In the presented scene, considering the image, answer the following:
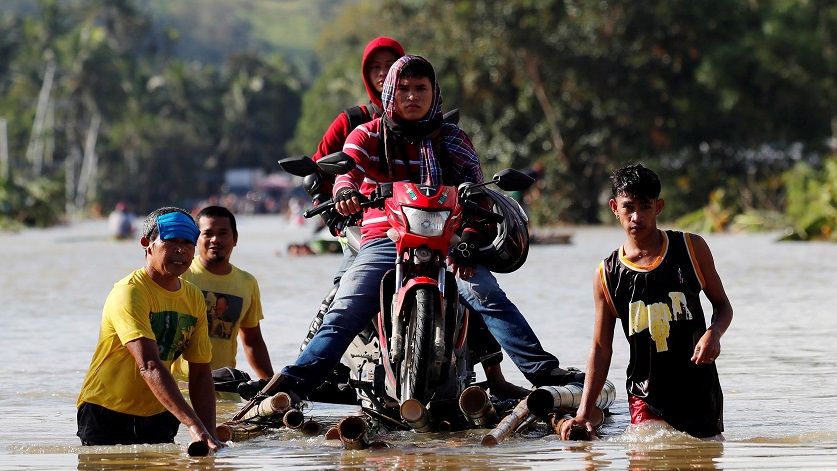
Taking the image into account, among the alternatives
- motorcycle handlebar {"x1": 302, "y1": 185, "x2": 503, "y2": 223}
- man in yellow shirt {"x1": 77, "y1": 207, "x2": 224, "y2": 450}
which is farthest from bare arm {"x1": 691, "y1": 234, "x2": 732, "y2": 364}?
man in yellow shirt {"x1": 77, "y1": 207, "x2": 224, "y2": 450}

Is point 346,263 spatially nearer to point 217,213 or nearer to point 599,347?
point 217,213

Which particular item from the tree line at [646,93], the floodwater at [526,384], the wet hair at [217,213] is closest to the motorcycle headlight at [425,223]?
the floodwater at [526,384]

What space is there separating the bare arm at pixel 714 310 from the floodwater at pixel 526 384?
0.42 metres

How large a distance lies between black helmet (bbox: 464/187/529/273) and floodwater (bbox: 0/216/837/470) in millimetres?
795

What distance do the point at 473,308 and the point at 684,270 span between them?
1.33m

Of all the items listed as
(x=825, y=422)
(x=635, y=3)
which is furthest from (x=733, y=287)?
(x=635, y=3)

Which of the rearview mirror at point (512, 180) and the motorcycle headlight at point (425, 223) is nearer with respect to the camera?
the motorcycle headlight at point (425, 223)

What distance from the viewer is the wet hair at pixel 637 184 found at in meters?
6.35

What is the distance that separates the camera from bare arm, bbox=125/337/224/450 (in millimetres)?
6027

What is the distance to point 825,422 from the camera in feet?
23.9

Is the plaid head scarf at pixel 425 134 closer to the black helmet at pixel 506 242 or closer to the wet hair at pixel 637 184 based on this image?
the black helmet at pixel 506 242

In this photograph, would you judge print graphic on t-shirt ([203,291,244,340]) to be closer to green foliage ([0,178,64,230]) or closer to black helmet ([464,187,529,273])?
black helmet ([464,187,529,273])

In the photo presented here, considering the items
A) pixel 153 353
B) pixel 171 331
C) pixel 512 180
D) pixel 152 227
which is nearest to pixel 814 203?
pixel 512 180

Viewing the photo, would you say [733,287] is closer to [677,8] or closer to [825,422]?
[825,422]
